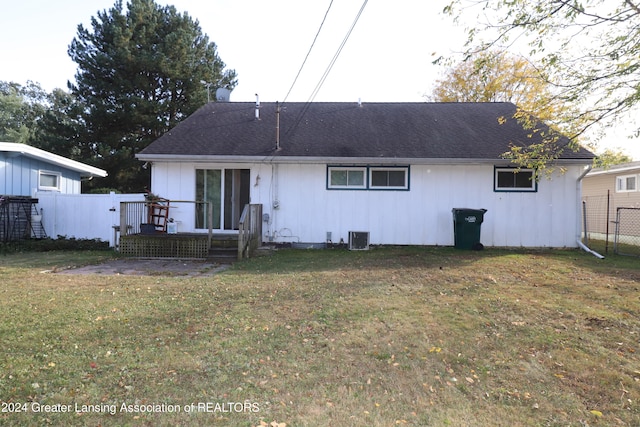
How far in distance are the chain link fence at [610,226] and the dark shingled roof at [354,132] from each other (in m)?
2.96

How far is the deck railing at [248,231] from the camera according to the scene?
9484 mm

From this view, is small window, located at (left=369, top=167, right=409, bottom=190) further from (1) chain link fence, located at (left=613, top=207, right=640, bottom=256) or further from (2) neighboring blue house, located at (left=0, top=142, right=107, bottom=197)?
(2) neighboring blue house, located at (left=0, top=142, right=107, bottom=197)

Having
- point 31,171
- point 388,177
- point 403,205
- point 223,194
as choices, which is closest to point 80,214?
point 31,171

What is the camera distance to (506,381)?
10.9ft

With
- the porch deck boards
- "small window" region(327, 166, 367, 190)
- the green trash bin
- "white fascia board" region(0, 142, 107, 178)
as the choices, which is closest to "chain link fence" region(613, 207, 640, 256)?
the green trash bin

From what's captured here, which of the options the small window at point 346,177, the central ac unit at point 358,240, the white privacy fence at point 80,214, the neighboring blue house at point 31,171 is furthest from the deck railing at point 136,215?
the neighboring blue house at point 31,171

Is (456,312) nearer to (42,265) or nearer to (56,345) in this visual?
(56,345)

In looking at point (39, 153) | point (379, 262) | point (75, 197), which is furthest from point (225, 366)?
point (39, 153)

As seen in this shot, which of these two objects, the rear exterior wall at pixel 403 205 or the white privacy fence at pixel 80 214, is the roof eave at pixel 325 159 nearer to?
the rear exterior wall at pixel 403 205

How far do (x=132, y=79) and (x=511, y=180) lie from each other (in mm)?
20247

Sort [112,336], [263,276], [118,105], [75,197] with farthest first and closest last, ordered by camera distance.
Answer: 1. [118,105]
2. [75,197]
3. [263,276]
4. [112,336]

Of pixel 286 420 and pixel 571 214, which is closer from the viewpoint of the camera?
pixel 286 420

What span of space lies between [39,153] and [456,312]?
13700 millimetres

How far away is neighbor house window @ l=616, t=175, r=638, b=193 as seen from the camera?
1561 cm
